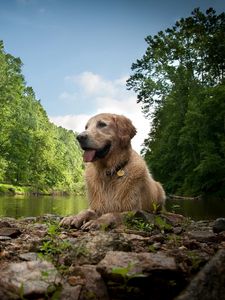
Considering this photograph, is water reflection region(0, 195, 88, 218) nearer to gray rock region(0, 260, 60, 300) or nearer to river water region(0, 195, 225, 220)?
river water region(0, 195, 225, 220)

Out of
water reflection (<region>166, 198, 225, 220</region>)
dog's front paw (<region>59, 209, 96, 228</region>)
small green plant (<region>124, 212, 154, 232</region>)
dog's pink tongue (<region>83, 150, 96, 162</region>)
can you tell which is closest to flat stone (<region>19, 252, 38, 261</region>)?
small green plant (<region>124, 212, 154, 232</region>)

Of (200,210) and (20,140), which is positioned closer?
(200,210)

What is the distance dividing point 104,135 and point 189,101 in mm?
33239

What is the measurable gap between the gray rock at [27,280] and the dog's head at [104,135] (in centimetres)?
301

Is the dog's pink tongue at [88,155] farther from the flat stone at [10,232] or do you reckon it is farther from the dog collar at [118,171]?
the flat stone at [10,232]

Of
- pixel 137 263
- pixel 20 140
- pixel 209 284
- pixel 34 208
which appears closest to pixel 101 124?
pixel 137 263

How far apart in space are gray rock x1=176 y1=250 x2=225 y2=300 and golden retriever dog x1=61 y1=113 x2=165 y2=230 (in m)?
3.25

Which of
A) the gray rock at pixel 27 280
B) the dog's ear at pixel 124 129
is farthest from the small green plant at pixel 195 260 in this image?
the dog's ear at pixel 124 129

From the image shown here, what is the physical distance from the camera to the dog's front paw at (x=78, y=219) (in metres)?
5.48

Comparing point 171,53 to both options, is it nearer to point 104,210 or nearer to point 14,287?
point 104,210

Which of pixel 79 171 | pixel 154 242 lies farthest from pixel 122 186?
pixel 79 171

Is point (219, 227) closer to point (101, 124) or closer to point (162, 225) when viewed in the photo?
point (162, 225)

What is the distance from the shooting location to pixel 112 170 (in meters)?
6.10

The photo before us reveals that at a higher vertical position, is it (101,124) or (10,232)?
(101,124)
